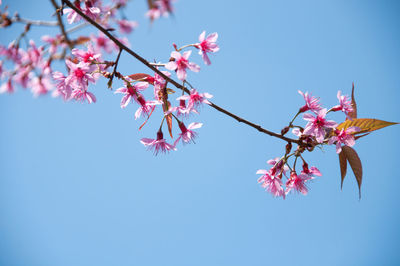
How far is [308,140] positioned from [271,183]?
42cm

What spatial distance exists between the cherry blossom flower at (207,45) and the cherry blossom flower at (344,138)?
0.82 metres

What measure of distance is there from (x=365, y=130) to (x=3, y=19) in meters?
2.98

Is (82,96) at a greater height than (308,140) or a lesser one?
greater

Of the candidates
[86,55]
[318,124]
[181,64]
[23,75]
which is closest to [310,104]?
[318,124]

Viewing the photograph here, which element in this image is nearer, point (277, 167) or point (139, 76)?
point (139, 76)

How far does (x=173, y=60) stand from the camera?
4.48ft

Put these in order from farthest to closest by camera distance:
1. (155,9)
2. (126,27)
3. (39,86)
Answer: (126,27), (39,86), (155,9)

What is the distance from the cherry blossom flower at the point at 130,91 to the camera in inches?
60.1

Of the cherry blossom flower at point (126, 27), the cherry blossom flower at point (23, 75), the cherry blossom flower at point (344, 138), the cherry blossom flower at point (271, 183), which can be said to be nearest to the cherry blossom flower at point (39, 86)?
the cherry blossom flower at point (23, 75)

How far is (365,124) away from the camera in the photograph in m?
1.49

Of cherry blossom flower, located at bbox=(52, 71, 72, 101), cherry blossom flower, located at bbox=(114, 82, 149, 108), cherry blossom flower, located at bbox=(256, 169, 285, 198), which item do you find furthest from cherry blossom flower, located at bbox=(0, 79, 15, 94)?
cherry blossom flower, located at bbox=(256, 169, 285, 198)

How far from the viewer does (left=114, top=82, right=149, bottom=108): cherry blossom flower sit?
5.01 ft

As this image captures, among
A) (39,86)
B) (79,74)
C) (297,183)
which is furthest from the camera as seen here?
(39,86)

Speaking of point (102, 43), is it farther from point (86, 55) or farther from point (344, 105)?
point (344, 105)
